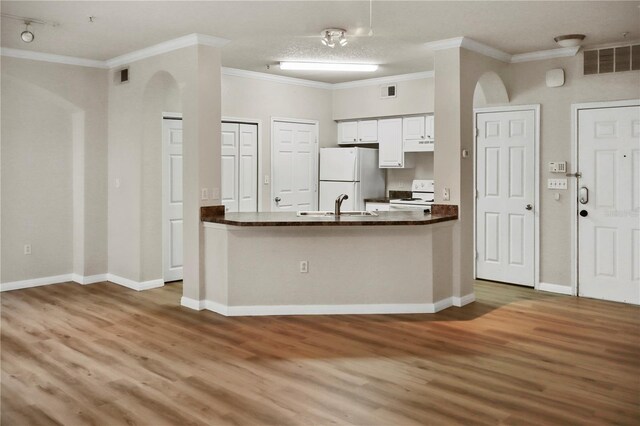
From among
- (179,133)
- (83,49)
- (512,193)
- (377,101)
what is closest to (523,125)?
(512,193)

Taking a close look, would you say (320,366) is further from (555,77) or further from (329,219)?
(555,77)

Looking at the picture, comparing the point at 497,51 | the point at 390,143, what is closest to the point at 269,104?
the point at 390,143

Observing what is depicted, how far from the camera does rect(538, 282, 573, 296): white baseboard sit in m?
6.12

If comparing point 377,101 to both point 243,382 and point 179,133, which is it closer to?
point 179,133

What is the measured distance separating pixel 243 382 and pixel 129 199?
11.4 ft

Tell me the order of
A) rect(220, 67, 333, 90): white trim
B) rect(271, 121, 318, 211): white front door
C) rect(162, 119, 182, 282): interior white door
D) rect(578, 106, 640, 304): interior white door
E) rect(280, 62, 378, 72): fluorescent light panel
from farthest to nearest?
1. rect(271, 121, 318, 211): white front door
2. rect(220, 67, 333, 90): white trim
3. rect(162, 119, 182, 282): interior white door
4. rect(280, 62, 378, 72): fluorescent light panel
5. rect(578, 106, 640, 304): interior white door

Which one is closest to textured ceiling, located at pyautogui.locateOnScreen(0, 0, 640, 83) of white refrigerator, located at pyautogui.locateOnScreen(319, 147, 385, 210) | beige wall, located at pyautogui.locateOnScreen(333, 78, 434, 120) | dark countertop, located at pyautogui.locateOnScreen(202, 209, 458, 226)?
beige wall, located at pyautogui.locateOnScreen(333, 78, 434, 120)

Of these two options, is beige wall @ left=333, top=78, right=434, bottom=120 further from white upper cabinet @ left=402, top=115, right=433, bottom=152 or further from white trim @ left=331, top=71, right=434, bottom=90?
white upper cabinet @ left=402, top=115, right=433, bottom=152

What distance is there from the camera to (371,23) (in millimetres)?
4828

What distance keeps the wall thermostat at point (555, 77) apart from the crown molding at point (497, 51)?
157mm

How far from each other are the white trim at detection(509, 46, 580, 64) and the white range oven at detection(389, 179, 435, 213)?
2000 millimetres

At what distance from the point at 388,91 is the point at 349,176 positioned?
124 cm

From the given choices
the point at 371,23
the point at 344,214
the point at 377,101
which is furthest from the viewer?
the point at 377,101

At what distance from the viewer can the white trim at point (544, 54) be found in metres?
5.85
